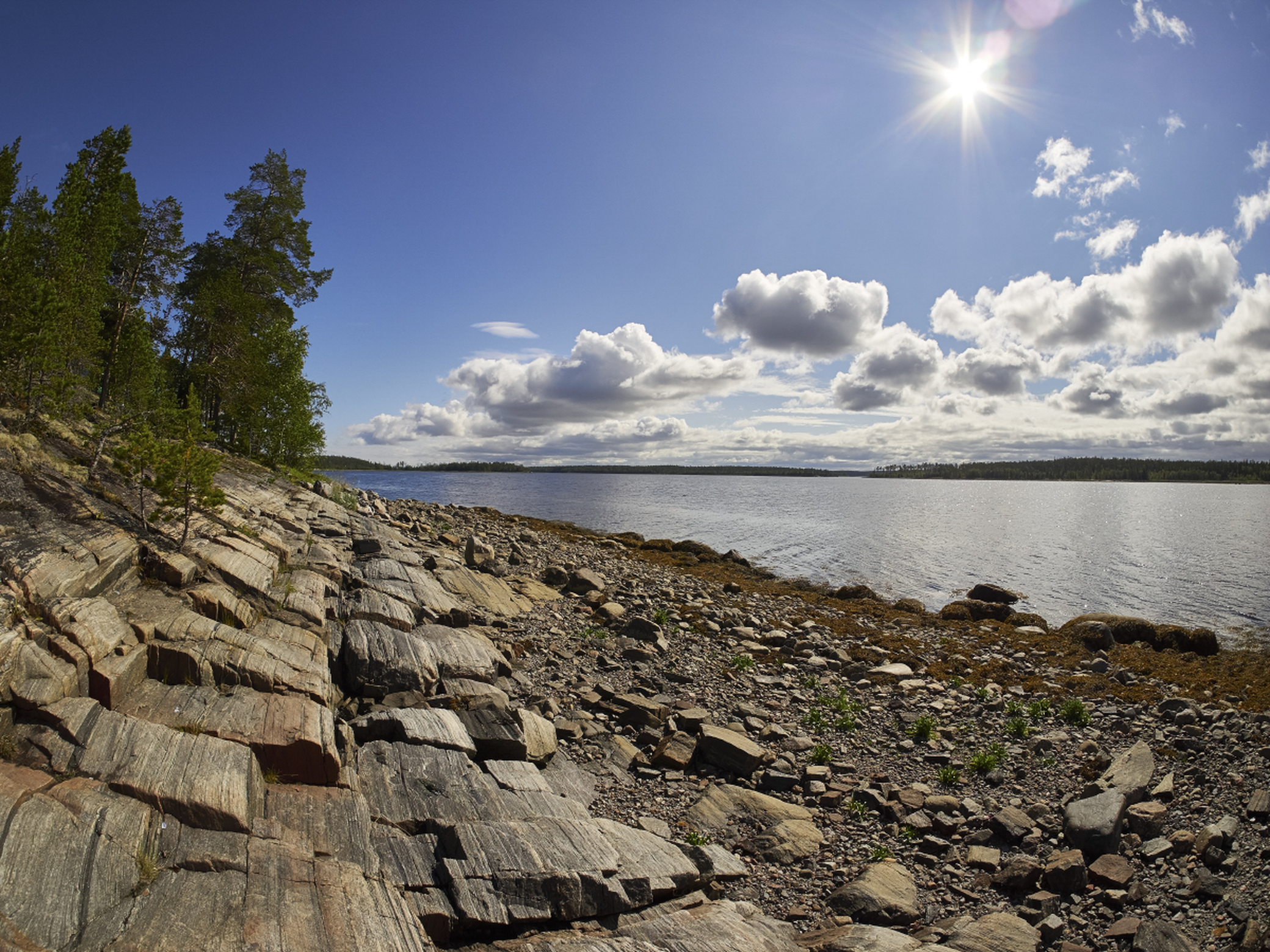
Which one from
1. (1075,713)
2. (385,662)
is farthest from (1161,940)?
(385,662)

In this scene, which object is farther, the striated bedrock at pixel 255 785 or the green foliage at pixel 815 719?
the green foliage at pixel 815 719

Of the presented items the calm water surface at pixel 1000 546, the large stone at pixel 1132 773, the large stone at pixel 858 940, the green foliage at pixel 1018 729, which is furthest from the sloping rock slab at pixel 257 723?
the calm water surface at pixel 1000 546

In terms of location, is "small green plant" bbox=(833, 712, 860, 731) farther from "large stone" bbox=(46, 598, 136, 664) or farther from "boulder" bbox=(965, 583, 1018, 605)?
"boulder" bbox=(965, 583, 1018, 605)

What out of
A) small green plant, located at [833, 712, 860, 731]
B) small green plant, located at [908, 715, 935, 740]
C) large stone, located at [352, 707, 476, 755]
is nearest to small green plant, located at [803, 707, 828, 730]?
small green plant, located at [833, 712, 860, 731]

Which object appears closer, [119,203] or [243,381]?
[119,203]

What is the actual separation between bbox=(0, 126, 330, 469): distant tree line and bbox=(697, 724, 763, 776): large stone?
41.4 feet

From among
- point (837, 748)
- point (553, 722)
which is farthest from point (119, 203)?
point (837, 748)

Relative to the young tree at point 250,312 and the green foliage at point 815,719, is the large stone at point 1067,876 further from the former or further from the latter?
the young tree at point 250,312

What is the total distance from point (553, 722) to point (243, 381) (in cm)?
3646

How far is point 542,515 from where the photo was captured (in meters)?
74.6

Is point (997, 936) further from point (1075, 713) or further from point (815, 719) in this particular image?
point (1075, 713)

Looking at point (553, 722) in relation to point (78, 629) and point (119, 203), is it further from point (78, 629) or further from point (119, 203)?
point (119, 203)

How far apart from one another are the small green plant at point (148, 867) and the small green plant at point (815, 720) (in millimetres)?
12637

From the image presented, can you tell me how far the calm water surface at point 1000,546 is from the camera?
34.7 meters
